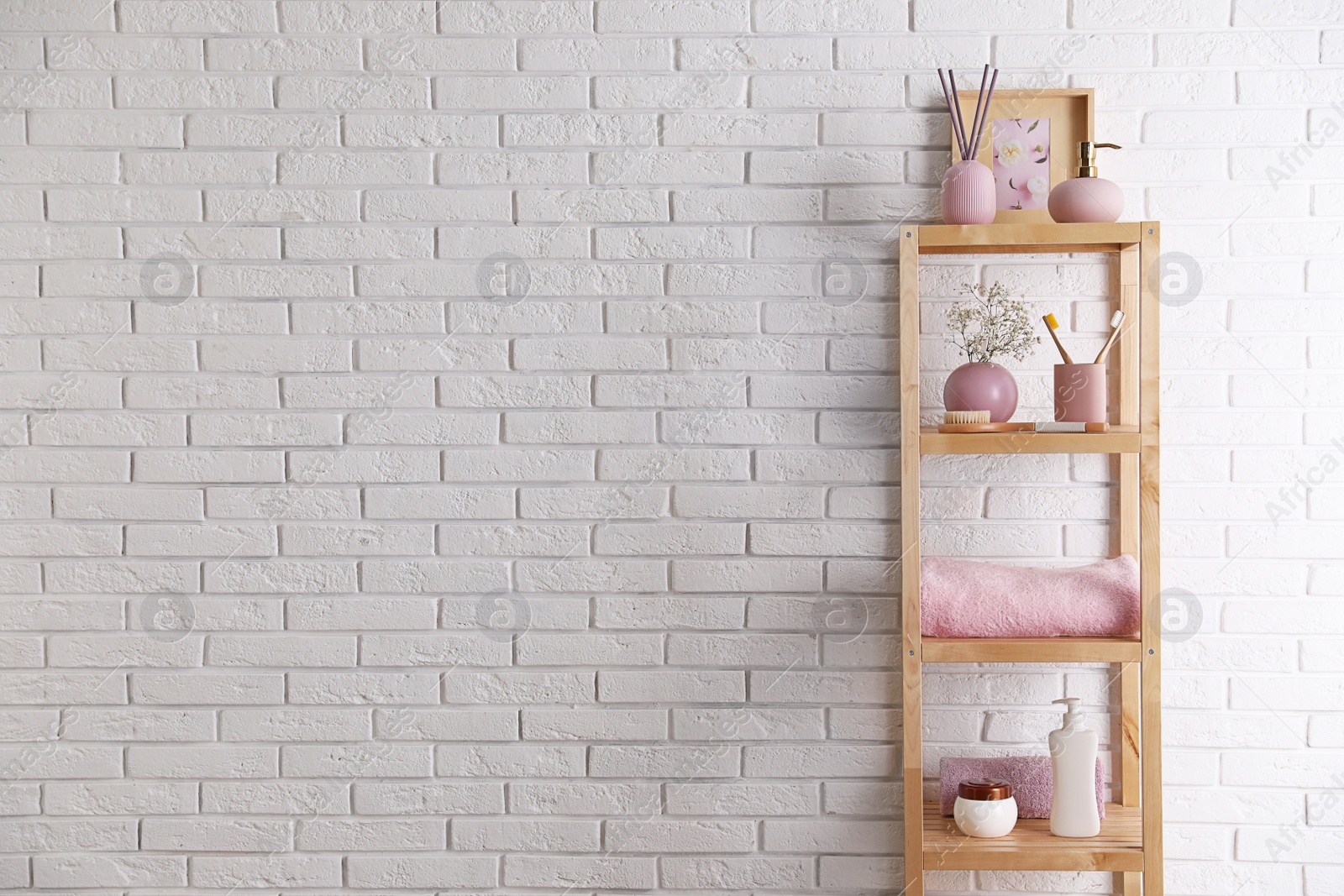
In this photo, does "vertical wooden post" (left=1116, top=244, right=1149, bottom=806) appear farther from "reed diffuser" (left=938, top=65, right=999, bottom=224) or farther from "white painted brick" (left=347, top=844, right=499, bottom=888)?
"white painted brick" (left=347, top=844, right=499, bottom=888)

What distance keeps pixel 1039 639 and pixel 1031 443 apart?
303 millimetres

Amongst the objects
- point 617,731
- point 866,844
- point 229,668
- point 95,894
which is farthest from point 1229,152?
point 95,894

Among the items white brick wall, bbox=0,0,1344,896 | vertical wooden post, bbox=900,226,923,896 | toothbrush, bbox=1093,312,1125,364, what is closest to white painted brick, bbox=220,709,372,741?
white brick wall, bbox=0,0,1344,896

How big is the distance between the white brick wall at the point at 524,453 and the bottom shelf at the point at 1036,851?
6.8 inches

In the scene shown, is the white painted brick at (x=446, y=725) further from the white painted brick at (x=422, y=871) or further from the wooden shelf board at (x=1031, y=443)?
the wooden shelf board at (x=1031, y=443)

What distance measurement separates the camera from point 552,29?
5.28ft

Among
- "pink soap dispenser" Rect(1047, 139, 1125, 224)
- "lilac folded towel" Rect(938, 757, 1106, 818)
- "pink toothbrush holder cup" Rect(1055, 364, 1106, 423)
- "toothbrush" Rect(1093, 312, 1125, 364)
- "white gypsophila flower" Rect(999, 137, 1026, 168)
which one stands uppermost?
"white gypsophila flower" Rect(999, 137, 1026, 168)

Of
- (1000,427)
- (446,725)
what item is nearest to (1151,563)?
(1000,427)

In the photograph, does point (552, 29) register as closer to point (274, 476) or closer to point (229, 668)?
point (274, 476)

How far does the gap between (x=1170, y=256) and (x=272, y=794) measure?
1.83 metres

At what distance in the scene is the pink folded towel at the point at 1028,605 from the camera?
1.41m

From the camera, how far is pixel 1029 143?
1581 millimetres

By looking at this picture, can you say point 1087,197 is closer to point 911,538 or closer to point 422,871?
point 911,538

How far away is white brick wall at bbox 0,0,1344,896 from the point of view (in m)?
1.60
